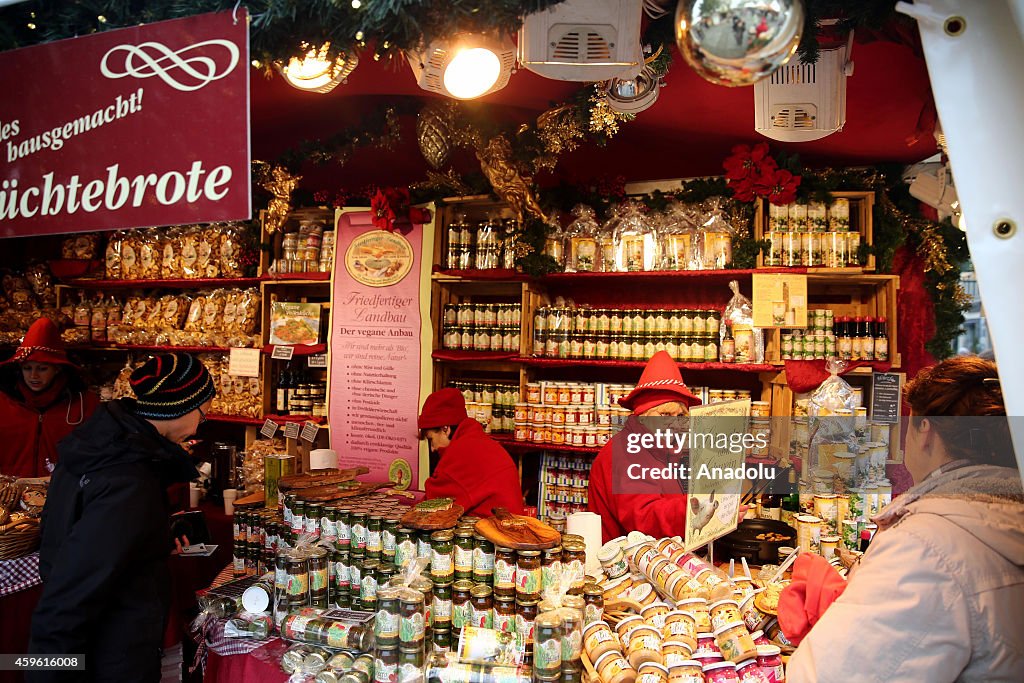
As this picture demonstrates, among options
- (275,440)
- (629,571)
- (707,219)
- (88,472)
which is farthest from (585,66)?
(275,440)

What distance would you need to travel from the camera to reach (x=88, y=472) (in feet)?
6.76

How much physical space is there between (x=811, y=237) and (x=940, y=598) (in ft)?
11.0

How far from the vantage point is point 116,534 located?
1963 mm

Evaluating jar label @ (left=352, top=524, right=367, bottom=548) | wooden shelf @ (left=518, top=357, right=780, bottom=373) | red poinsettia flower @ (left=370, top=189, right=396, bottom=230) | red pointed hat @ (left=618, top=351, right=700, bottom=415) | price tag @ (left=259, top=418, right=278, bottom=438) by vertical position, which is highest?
red poinsettia flower @ (left=370, top=189, right=396, bottom=230)

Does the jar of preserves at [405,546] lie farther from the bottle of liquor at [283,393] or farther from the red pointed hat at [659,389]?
the bottle of liquor at [283,393]

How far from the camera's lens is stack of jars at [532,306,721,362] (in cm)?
443

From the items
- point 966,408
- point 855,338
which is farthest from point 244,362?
point 966,408

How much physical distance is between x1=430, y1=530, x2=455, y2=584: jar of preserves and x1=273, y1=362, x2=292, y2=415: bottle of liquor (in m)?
4.03

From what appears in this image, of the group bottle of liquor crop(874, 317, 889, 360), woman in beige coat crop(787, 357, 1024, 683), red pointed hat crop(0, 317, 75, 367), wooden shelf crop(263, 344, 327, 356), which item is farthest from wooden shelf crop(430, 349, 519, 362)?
woman in beige coat crop(787, 357, 1024, 683)

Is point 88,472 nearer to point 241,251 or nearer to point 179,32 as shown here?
point 179,32

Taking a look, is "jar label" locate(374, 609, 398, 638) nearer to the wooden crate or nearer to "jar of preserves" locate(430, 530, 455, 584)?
"jar of preserves" locate(430, 530, 455, 584)

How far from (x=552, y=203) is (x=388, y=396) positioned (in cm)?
201

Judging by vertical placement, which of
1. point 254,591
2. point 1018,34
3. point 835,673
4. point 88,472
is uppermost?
point 1018,34

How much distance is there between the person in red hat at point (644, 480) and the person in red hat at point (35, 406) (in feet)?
11.1
